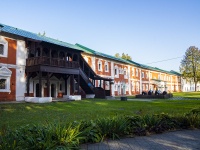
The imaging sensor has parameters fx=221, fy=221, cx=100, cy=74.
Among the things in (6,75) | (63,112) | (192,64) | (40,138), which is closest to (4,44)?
(6,75)

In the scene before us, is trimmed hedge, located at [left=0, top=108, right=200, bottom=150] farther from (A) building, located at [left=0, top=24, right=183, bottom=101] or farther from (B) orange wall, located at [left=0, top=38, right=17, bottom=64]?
(B) orange wall, located at [left=0, top=38, right=17, bottom=64]

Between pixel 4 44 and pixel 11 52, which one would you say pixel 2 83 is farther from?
pixel 4 44

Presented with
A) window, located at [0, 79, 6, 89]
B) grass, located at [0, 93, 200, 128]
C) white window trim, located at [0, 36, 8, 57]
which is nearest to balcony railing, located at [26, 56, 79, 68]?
white window trim, located at [0, 36, 8, 57]

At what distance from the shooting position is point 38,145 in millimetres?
4434

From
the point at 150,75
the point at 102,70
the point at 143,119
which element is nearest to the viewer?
the point at 143,119

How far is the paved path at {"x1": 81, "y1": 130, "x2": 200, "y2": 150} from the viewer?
17.3 ft

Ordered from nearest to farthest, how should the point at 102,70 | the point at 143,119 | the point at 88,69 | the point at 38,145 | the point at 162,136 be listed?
the point at 38,145, the point at 162,136, the point at 143,119, the point at 88,69, the point at 102,70

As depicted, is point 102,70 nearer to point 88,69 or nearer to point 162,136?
point 88,69

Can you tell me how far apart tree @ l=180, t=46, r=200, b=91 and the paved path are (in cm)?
6555

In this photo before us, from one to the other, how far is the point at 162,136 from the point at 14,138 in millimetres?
4111

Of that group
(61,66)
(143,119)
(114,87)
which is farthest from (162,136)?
(114,87)

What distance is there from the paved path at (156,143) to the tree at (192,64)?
6555 centimetres

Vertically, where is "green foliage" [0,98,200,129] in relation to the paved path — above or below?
below

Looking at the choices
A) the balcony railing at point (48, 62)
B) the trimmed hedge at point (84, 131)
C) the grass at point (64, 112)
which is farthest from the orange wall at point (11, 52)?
the trimmed hedge at point (84, 131)
